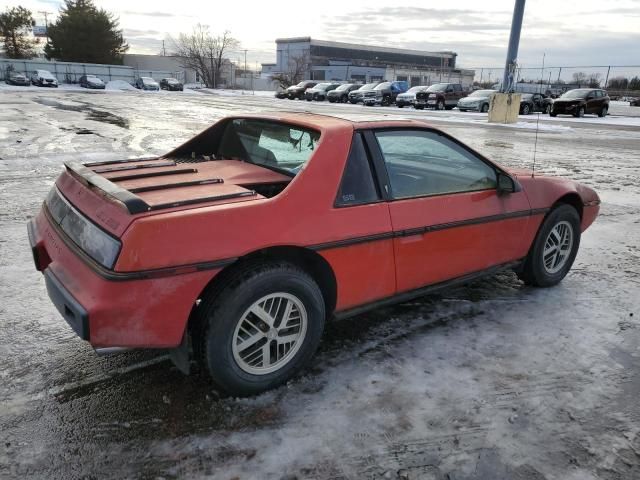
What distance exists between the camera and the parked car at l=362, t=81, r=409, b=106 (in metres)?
36.8

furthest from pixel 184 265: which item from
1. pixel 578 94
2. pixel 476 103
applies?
pixel 578 94

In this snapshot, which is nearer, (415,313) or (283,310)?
(283,310)

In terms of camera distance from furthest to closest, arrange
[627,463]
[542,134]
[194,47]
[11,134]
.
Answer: [194,47] < [542,134] < [11,134] < [627,463]

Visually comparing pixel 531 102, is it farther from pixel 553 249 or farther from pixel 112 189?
pixel 112 189

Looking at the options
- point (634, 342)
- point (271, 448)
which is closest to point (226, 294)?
point (271, 448)

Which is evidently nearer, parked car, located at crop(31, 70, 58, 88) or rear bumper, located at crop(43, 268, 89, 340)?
rear bumper, located at crop(43, 268, 89, 340)

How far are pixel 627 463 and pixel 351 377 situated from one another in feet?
4.61

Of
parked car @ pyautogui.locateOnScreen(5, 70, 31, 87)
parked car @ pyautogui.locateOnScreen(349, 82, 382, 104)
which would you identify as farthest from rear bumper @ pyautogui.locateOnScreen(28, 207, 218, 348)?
parked car @ pyautogui.locateOnScreen(5, 70, 31, 87)

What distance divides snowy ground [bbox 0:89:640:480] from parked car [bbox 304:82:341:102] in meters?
39.8

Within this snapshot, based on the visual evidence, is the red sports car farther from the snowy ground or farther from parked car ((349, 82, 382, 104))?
parked car ((349, 82, 382, 104))

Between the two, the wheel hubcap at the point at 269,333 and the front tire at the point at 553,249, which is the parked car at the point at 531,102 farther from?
the wheel hubcap at the point at 269,333

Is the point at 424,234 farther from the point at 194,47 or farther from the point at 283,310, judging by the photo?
the point at 194,47

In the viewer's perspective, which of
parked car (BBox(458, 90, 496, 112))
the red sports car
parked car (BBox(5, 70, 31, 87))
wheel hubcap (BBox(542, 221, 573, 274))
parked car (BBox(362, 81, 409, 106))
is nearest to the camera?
the red sports car

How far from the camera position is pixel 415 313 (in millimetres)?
3826
